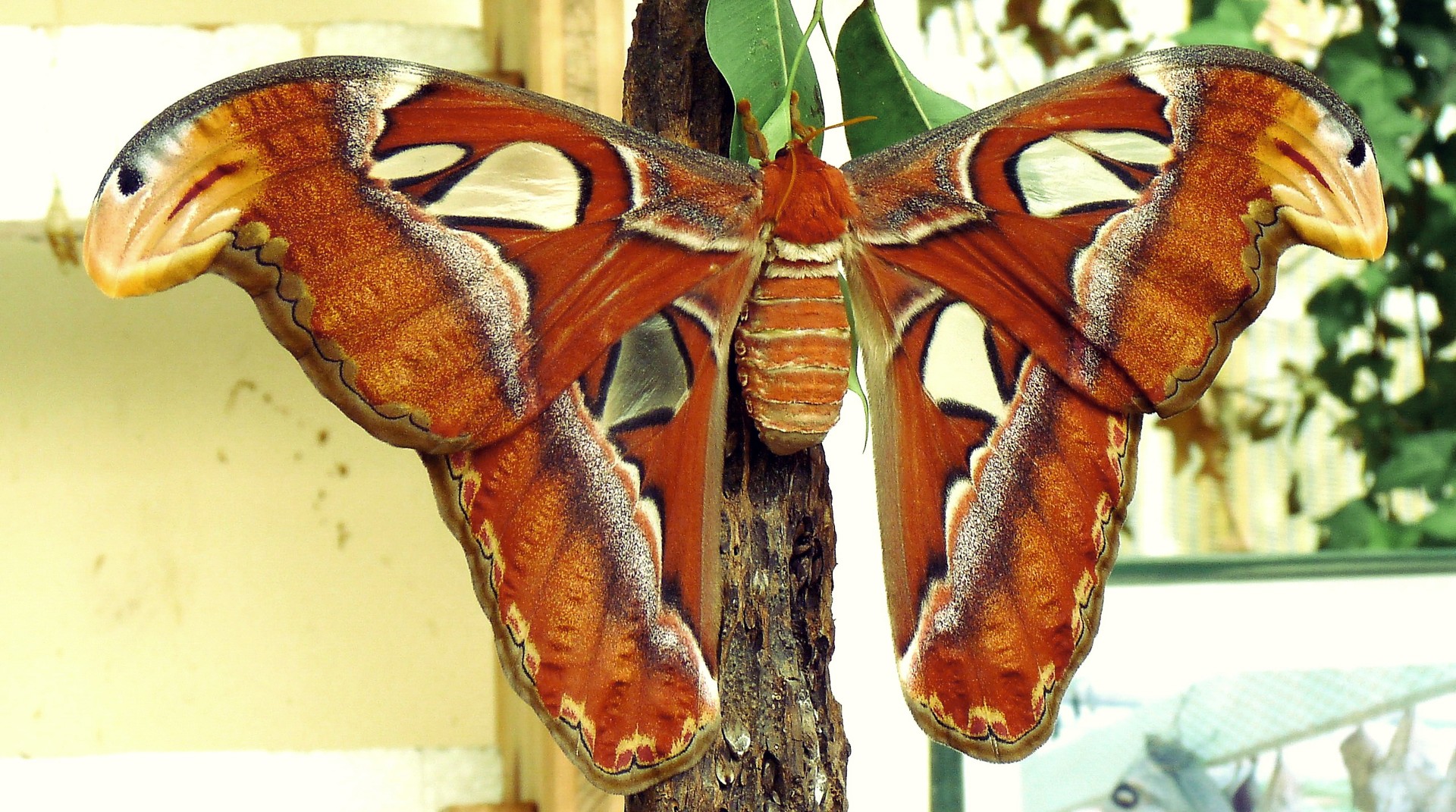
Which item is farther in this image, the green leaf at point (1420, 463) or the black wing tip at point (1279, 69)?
the green leaf at point (1420, 463)

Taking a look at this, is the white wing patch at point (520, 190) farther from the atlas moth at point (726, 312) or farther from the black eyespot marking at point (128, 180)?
the black eyespot marking at point (128, 180)

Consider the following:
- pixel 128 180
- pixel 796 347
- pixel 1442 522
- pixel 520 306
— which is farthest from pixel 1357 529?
pixel 128 180

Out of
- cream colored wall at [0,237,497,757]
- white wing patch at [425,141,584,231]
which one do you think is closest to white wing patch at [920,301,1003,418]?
white wing patch at [425,141,584,231]

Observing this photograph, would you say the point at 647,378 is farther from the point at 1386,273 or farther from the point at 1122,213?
the point at 1386,273

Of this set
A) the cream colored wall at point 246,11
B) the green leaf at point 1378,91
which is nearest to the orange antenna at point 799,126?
the cream colored wall at point 246,11

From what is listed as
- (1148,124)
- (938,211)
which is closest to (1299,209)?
(1148,124)

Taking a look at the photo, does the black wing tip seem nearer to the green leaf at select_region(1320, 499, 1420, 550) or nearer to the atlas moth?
the atlas moth
